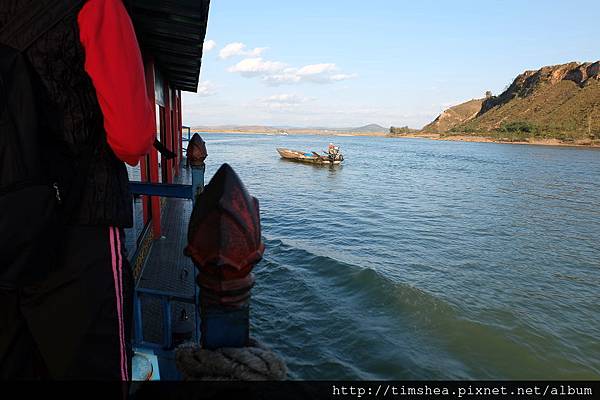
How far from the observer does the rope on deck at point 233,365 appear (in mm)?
1253

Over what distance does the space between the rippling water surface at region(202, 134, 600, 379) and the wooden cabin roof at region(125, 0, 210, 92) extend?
5.22 metres

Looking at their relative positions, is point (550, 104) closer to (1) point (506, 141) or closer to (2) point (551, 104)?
(2) point (551, 104)

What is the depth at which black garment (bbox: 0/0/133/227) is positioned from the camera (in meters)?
1.31

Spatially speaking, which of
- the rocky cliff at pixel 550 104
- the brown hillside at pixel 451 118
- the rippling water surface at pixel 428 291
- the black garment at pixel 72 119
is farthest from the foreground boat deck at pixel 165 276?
the brown hillside at pixel 451 118

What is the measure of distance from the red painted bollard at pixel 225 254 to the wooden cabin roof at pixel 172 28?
1.02m

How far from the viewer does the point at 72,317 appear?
1383 mm

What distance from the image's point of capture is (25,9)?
1267 millimetres

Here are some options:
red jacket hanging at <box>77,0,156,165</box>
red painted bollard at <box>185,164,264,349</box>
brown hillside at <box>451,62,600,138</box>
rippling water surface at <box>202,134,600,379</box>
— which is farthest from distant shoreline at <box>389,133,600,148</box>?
red jacket hanging at <box>77,0,156,165</box>

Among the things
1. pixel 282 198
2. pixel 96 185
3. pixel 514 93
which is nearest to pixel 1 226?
pixel 96 185

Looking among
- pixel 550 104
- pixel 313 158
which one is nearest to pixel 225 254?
pixel 313 158

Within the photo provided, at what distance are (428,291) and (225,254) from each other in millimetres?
9656

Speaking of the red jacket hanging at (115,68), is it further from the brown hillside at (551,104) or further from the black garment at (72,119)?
the brown hillside at (551,104)

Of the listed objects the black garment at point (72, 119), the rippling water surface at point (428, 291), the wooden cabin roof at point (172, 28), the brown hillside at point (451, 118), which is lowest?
the rippling water surface at point (428, 291)

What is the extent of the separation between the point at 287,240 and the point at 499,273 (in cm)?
674
